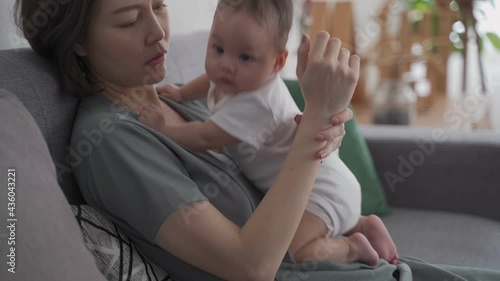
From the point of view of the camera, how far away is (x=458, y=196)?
208cm

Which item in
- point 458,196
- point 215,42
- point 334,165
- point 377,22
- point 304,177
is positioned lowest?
point 377,22

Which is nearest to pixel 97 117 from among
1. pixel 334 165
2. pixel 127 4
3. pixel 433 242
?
pixel 127 4

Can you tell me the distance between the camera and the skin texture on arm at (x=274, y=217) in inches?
44.0

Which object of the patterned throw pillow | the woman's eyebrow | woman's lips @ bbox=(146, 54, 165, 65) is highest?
the woman's eyebrow

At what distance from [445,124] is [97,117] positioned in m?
3.22

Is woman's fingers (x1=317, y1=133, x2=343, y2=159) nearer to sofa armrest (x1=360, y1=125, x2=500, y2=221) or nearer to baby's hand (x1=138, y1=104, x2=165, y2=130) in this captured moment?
baby's hand (x1=138, y1=104, x2=165, y2=130)

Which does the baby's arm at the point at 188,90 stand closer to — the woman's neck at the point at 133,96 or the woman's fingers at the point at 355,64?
the woman's neck at the point at 133,96

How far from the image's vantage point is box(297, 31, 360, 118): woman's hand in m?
1.20

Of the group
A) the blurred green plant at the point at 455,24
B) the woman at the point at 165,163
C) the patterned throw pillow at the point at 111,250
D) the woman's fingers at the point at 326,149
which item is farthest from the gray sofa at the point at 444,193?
the blurred green plant at the point at 455,24

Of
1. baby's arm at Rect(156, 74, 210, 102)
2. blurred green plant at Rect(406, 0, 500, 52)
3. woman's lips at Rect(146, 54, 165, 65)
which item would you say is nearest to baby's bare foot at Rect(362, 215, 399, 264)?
baby's arm at Rect(156, 74, 210, 102)

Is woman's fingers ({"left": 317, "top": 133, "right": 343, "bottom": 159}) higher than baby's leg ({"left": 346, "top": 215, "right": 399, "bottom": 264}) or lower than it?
higher

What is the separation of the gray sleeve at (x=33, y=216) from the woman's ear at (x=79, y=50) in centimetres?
32

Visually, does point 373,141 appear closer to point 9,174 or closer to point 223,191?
point 223,191

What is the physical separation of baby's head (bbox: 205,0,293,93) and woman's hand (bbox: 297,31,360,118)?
0.55 ft
